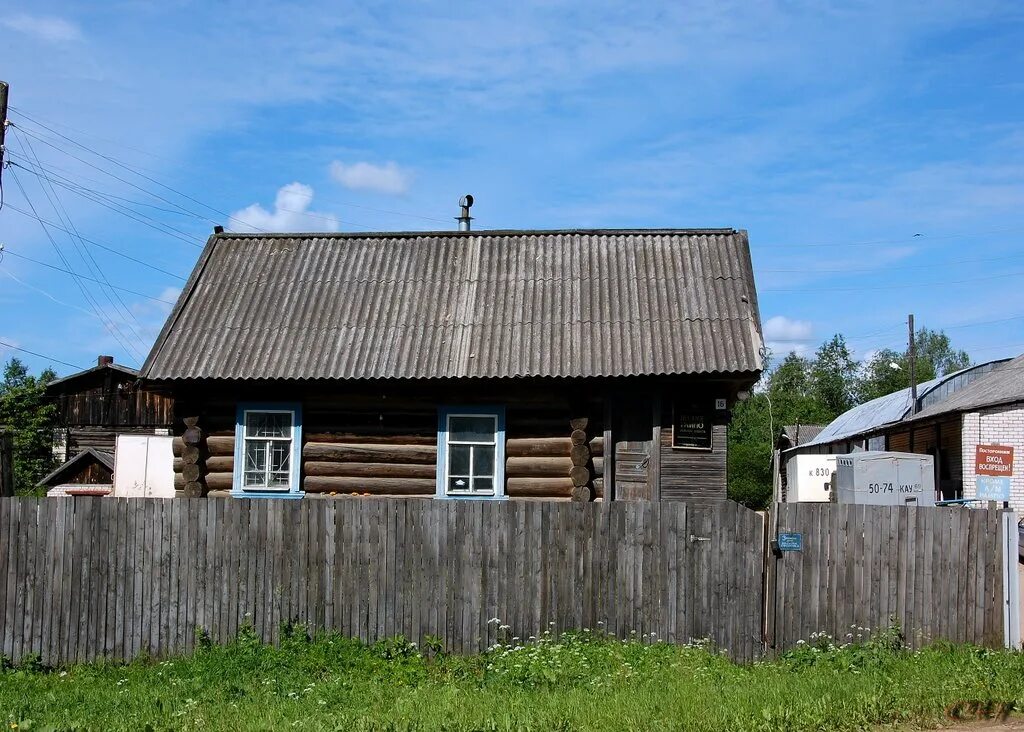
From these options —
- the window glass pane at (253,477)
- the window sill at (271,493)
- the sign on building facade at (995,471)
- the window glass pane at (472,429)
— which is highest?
the window glass pane at (472,429)

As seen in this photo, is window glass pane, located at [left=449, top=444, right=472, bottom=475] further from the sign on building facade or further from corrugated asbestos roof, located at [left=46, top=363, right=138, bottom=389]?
corrugated asbestos roof, located at [left=46, top=363, right=138, bottom=389]

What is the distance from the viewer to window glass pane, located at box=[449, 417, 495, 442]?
15.0 metres

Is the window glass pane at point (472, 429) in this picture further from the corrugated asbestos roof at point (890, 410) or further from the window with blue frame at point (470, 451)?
the corrugated asbestos roof at point (890, 410)

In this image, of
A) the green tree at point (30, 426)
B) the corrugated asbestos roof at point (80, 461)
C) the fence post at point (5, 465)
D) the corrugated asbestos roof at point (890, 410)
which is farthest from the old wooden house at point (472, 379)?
the green tree at point (30, 426)

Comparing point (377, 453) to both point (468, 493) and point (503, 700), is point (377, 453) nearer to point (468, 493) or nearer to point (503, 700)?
point (468, 493)

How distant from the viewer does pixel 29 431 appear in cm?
5019

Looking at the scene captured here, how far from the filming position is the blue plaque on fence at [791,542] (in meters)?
10.6

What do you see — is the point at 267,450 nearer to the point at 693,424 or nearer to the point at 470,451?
the point at 470,451

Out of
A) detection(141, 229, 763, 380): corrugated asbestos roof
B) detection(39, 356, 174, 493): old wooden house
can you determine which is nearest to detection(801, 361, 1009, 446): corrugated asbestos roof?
detection(141, 229, 763, 380): corrugated asbestos roof

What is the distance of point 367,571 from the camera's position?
11.0 meters

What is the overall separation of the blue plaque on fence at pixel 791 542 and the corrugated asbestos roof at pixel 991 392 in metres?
22.0

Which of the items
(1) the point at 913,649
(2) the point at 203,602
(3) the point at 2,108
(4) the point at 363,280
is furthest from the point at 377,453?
(1) the point at 913,649

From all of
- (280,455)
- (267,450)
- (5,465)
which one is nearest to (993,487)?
(280,455)

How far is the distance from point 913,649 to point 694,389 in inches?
209
